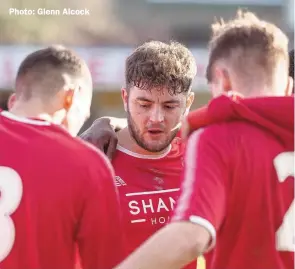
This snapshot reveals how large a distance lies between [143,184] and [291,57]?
41 centimetres

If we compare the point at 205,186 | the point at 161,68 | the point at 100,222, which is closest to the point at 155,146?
the point at 161,68

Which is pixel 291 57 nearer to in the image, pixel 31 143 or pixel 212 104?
pixel 212 104

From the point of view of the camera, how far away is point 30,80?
1030 mm

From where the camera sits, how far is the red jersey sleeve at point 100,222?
0.97 m

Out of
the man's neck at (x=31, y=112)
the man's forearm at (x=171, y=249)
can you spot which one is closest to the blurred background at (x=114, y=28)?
the man's neck at (x=31, y=112)

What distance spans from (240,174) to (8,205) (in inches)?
16.1

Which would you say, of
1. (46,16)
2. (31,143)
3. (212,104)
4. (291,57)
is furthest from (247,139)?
(46,16)

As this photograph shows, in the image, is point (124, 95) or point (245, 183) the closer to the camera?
point (245, 183)

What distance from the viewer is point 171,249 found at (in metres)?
0.83

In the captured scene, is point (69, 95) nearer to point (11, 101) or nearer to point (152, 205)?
point (11, 101)

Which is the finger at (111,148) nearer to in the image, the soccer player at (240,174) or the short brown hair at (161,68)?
the short brown hair at (161,68)

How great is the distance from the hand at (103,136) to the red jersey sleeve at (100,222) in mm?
129

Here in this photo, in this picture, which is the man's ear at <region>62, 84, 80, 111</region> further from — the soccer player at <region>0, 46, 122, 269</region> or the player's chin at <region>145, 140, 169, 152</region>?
the player's chin at <region>145, 140, 169, 152</region>

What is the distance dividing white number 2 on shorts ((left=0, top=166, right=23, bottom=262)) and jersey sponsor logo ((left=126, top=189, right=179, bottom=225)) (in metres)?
0.27
